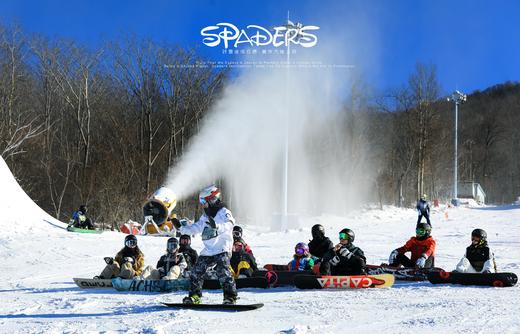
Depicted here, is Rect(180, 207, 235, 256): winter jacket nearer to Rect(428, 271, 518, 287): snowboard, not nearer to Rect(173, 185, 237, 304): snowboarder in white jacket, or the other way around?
Rect(173, 185, 237, 304): snowboarder in white jacket

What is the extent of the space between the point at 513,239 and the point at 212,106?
21207mm

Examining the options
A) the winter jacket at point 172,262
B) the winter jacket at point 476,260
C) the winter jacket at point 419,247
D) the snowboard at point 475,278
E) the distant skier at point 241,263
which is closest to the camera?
the snowboard at point 475,278

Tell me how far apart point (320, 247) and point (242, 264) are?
67.0 inches

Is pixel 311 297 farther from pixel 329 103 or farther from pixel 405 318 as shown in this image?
pixel 329 103

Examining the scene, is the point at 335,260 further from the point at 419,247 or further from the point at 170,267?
Result: the point at 170,267

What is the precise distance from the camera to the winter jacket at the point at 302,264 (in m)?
→ 10.0

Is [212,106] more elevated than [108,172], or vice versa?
[212,106]

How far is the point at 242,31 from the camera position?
3009 centimetres

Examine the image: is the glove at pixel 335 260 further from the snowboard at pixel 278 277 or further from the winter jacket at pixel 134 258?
the winter jacket at pixel 134 258

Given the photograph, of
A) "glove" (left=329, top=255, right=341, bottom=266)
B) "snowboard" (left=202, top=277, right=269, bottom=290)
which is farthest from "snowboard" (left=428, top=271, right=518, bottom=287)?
"snowboard" (left=202, top=277, right=269, bottom=290)

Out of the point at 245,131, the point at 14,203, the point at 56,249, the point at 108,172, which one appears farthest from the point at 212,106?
the point at 56,249

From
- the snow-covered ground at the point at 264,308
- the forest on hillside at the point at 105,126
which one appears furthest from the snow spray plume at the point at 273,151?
the snow-covered ground at the point at 264,308

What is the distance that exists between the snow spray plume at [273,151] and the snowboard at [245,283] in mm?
17939

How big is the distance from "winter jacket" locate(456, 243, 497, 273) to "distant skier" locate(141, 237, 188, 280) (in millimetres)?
4744
